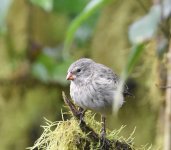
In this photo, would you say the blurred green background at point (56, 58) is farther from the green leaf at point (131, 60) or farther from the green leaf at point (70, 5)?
the green leaf at point (131, 60)

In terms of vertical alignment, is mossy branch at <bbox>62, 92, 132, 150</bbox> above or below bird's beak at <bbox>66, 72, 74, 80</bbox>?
below

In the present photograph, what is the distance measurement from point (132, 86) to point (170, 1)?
327 centimetres

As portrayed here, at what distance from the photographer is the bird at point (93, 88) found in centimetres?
300

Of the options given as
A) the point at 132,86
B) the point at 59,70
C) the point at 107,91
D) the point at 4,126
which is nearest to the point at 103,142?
the point at 107,91

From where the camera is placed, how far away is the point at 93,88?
3.15 m

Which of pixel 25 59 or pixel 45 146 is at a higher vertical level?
pixel 25 59

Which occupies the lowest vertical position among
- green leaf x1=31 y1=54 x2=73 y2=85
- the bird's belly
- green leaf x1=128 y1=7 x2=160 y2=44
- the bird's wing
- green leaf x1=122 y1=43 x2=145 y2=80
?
green leaf x1=122 y1=43 x2=145 y2=80

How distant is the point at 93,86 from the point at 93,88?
0.05 feet

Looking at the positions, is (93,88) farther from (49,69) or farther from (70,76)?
(49,69)

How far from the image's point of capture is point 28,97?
5.89 m

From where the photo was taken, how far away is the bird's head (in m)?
3.31

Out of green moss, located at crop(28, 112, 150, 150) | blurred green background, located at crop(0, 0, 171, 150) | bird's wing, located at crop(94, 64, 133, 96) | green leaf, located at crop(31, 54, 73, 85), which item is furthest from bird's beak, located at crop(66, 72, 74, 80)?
green leaf, located at crop(31, 54, 73, 85)

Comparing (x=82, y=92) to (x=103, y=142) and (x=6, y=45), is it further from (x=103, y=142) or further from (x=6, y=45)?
(x=6, y=45)

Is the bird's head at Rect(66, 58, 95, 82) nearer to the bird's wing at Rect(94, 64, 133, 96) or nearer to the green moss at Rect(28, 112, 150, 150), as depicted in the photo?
the bird's wing at Rect(94, 64, 133, 96)
